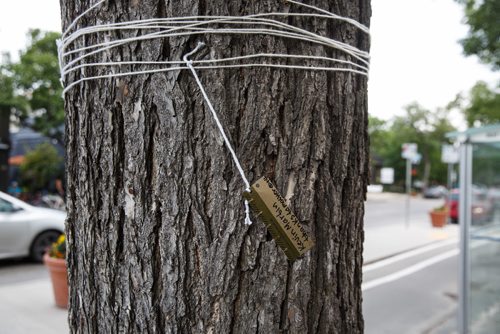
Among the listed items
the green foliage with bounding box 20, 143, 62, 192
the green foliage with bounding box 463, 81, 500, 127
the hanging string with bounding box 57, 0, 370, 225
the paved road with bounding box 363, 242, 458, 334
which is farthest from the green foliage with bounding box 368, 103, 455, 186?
the hanging string with bounding box 57, 0, 370, 225

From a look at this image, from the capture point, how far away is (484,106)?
1900 centimetres

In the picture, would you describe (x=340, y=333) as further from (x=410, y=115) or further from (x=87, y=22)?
(x=410, y=115)

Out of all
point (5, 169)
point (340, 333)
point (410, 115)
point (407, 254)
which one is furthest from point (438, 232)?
point (410, 115)

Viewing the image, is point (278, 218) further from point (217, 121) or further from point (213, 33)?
point (213, 33)

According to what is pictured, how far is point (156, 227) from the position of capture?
3.73 ft

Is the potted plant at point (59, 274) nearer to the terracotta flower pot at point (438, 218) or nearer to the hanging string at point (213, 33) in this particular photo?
the hanging string at point (213, 33)

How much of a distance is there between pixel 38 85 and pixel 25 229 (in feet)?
32.0

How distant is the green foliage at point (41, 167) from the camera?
22109 millimetres

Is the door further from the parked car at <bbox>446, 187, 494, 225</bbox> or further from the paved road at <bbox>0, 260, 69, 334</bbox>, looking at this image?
the parked car at <bbox>446, 187, 494, 225</bbox>

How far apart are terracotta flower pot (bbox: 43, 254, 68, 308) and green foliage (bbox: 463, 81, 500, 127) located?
16.5m

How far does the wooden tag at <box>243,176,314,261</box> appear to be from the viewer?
43.1 inches

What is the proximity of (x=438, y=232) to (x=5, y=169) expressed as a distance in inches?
601

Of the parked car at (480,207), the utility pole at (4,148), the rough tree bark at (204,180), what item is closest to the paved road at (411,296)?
the parked car at (480,207)

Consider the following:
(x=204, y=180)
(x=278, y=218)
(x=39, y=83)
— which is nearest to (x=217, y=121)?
(x=204, y=180)
